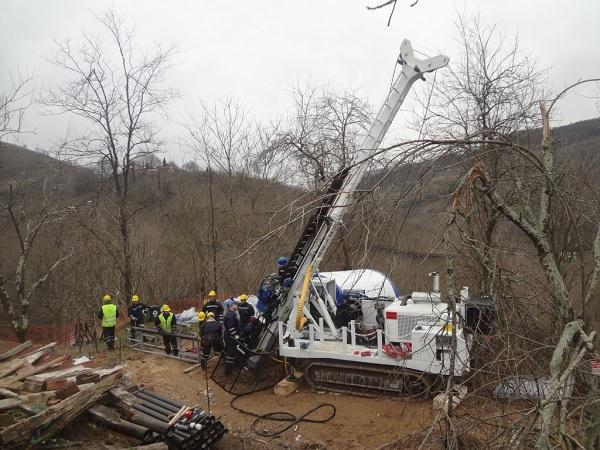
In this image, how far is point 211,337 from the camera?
432 inches

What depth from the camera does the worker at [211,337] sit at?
10.9 metres

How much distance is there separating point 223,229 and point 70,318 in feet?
26.5

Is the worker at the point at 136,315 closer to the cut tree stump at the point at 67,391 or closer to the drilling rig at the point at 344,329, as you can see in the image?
the drilling rig at the point at 344,329

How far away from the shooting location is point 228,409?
30.6 feet

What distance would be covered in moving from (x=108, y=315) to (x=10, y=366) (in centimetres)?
327

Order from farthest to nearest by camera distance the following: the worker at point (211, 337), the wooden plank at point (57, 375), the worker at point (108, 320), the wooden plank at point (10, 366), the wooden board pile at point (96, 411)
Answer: the worker at point (108, 320) → the worker at point (211, 337) → the wooden plank at point (10, 366) → the wooden plank at point (57, 375) → the wooden board pile at point (96, 411)

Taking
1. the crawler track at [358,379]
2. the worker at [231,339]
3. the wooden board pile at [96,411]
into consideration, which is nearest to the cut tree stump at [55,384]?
the wooden board pile at [96,411]

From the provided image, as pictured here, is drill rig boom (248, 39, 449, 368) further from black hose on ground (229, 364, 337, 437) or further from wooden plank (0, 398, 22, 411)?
wooden plank (0, 398, 22, 411)

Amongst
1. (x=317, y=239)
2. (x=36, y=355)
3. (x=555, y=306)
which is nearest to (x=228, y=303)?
(x=317, y=239)

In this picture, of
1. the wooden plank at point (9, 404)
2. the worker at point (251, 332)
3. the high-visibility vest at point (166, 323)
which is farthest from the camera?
the high-visibility vest at point (166, 323)

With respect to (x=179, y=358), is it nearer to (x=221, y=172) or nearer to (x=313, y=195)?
(x=313, y=195)

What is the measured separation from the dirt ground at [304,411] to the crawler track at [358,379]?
0.64 ft

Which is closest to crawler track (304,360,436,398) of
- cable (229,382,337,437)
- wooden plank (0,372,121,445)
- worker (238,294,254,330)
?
cable (229,382,337,437)

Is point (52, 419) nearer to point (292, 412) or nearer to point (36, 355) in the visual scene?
point (292, 412)
